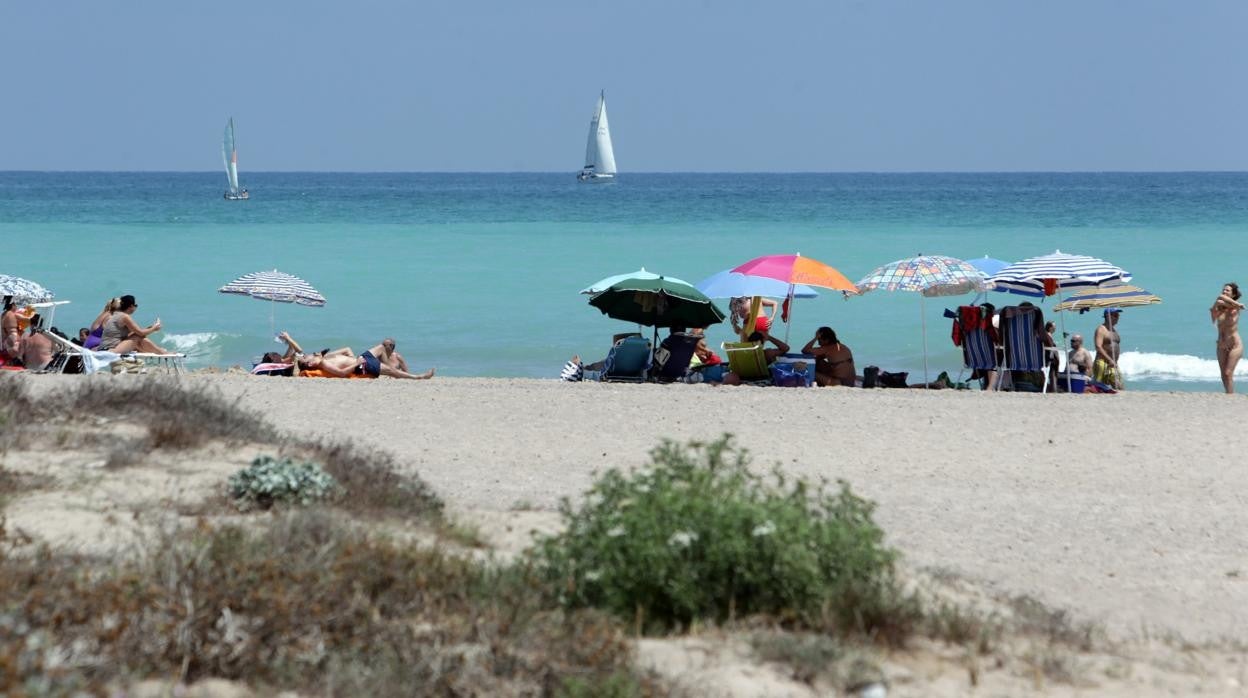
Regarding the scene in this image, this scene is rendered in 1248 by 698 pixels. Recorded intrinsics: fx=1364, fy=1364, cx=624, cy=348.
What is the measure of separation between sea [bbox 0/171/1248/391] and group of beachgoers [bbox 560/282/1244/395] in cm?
104

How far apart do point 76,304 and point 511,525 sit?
74.6ft

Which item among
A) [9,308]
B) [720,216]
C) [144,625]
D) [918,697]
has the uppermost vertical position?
[720,216]

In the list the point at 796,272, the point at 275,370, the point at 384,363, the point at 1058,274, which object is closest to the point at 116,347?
the point at 275,370

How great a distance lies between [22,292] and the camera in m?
14.8

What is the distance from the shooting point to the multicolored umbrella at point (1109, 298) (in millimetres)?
14828

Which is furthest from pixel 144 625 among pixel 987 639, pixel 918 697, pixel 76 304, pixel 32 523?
pixel 76 304

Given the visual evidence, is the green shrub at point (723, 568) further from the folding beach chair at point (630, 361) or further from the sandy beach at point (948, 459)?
→ the folding beach chair at point (630, 361)

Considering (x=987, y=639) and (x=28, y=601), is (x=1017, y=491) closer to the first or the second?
(x=987, y=639)

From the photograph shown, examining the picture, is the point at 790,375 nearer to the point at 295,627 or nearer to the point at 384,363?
the point at 384,363

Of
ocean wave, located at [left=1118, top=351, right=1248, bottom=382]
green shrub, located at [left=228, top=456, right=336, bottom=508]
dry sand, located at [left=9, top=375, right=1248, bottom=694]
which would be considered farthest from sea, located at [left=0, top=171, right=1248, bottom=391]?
green shrub, located at [left=228, top=456, right=336, bottom=508]

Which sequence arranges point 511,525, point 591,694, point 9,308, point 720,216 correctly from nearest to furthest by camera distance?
point 591,694
point 511,525
point 9,308
point 720,216

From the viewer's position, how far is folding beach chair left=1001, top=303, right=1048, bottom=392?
1361 cm

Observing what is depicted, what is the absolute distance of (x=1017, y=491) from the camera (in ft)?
27.9
